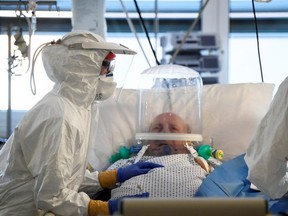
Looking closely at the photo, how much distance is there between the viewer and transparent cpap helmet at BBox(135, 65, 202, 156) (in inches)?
105

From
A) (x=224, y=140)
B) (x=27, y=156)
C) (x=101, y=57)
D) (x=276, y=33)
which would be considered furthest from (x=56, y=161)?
(x=276, y=33)

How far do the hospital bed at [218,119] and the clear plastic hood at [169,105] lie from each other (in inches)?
1.9

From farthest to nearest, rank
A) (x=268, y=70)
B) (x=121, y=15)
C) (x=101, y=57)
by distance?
(x=121, y=15), (x=268, y=70), (x=101, y=57)

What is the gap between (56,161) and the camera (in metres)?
1.88

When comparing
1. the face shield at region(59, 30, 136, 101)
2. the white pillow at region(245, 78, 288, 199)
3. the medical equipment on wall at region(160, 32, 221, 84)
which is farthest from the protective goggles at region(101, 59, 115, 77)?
the medical equipment on wall at region(160, 32, 221, 84)

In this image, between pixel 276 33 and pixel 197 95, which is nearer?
pixel 197 95

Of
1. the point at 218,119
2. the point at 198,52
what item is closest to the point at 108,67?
the point at 218,119

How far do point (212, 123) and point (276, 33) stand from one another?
72.9 inches

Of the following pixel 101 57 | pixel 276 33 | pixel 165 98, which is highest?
pixel 276 33

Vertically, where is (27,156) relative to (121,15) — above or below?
below

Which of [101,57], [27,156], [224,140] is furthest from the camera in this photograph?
[224,140]

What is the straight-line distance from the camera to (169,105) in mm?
2846

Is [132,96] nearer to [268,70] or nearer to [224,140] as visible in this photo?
[224,140]

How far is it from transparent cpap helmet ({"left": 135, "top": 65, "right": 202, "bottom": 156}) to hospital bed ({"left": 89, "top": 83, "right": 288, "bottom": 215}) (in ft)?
0.17
